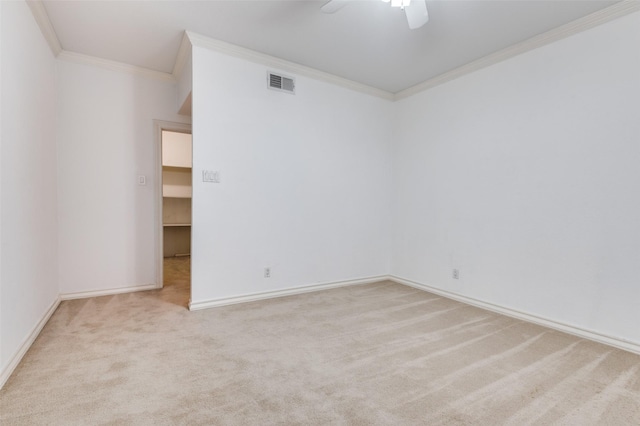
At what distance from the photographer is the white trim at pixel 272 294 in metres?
3.00

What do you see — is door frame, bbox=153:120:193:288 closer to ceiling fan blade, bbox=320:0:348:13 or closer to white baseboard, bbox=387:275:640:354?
ceiling fan blade, bbox=320:0:348:13

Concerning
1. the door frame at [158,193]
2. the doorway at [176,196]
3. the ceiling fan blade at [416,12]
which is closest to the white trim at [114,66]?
the door frame at [158,193]

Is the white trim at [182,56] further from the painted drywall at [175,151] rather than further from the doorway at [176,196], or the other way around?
the painted drywall at [175,151]

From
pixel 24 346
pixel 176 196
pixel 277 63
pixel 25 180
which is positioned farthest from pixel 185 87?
pixel 176 196

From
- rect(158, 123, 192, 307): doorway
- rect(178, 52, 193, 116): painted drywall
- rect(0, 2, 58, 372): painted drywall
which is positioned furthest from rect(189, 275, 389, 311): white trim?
rect(158, 123, 192, 307): doorway

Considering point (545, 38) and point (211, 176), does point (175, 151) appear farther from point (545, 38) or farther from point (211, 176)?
point (545, 38)

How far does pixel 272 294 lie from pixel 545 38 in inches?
143

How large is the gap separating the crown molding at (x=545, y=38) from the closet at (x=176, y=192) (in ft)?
15.2

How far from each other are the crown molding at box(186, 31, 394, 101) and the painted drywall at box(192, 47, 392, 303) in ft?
0.21

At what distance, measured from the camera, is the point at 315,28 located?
275cm

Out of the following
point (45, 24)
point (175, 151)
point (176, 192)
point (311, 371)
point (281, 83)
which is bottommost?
point (311, 371)

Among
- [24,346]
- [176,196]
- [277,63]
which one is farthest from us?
[176,196]

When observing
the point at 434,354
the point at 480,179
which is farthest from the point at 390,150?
the point at 434,354

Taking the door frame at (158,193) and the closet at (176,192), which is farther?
the closet at (176,192)
